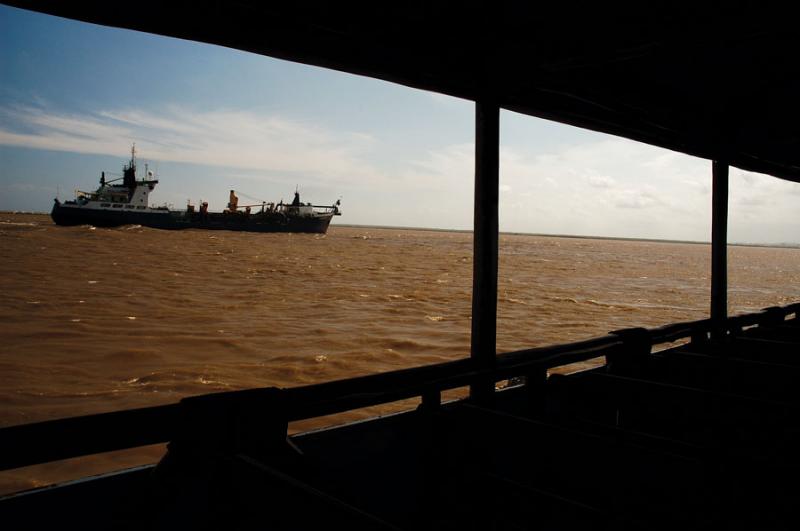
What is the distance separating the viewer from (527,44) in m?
3.07

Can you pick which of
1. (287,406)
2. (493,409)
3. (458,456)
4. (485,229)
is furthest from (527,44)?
(287,406)

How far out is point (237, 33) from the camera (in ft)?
7.55

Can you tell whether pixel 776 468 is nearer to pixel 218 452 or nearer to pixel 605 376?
pixel 605 376

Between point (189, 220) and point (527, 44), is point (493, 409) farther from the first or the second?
point (189, 220)

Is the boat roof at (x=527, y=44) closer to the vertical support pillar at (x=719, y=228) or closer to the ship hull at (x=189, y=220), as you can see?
the vertical support pillar at (x=719, y=228)

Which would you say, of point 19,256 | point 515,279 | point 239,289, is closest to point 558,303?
point 515,279

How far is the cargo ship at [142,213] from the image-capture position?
5622 centimetres

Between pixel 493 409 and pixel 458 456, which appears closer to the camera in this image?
pixel 458 456

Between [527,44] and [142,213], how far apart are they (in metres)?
64.3

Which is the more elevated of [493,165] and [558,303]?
[493,165]

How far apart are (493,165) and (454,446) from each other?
5.75ft

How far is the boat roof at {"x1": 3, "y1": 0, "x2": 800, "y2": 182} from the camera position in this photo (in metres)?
2.31

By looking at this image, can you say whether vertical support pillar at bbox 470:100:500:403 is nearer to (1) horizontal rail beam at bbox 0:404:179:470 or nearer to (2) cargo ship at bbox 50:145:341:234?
(1) horizontal rail beam at bbox 0:404:179:470

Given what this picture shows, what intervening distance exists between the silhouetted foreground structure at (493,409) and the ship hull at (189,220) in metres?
62.3
